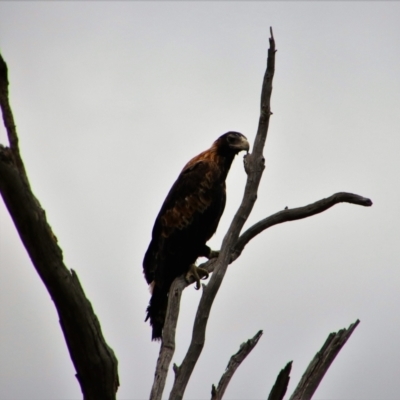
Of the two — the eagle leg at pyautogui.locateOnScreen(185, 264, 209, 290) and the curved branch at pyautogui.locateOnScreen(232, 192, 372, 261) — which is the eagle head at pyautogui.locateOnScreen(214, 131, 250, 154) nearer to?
the eagle leg at pyautogui.locateOnScreen(185, 264, 209, 290)

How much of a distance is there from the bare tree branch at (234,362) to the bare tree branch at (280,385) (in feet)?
1.95

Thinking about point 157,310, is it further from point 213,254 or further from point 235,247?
point 235,247

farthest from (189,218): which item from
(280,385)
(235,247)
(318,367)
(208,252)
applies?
(280,385)

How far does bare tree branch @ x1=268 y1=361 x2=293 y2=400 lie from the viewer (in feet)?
18.7

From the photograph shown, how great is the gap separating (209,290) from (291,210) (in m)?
1.16

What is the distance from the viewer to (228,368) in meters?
6.38

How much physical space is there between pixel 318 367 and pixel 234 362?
2.48 ft

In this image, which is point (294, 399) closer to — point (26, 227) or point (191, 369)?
point (191, 369)

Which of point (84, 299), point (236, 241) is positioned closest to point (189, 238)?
point (236, 241)

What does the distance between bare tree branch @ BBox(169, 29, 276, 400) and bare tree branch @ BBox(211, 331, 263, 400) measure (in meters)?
0.38

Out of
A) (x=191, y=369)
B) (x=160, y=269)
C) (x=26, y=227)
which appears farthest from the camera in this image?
(x=160, y=269)

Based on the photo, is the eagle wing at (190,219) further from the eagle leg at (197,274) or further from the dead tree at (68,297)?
the dead tree at (68,297)

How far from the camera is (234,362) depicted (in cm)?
641

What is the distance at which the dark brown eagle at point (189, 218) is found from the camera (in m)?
8.42
